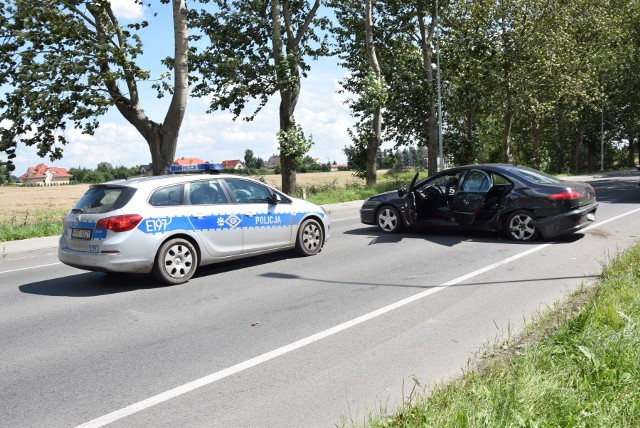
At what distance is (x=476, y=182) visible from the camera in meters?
10.5

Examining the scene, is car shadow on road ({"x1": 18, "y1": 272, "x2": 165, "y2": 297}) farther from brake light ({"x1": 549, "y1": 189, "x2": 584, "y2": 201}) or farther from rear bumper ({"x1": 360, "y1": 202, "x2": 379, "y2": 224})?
brake light ({"x1": 549, "y1": 189, "x2": 584, "y2": 201})

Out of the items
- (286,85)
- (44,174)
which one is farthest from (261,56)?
(44,174)

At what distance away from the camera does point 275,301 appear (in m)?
6.59

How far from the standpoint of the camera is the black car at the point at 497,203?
9805 mm

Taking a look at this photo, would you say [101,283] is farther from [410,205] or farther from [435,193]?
[435,193]

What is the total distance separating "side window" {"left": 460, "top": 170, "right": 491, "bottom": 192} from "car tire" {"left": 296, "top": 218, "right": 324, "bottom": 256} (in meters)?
2.96

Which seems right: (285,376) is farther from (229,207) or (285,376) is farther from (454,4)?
(454,4)

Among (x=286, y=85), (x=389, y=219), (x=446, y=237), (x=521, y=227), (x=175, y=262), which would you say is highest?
(x=286, y=85)

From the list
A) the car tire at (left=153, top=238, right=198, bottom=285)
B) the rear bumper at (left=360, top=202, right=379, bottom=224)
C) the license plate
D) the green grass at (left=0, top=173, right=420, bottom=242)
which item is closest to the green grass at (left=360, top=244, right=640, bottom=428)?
the car tire at (left=153, top=238, right=198, bottom=285)

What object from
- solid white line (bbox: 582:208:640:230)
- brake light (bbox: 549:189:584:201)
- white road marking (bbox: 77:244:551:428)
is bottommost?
white road marking (bbox: 77:244:551:428)

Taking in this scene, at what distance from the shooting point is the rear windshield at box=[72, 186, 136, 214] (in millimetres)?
7484

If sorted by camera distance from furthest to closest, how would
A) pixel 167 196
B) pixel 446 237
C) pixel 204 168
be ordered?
1. pixel 446 237
2. pixel 204 168
3. pixel 167 196

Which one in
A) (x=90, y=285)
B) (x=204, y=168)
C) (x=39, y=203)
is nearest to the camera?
(x=90, y=285)

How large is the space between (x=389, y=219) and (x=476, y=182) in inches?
82.8
